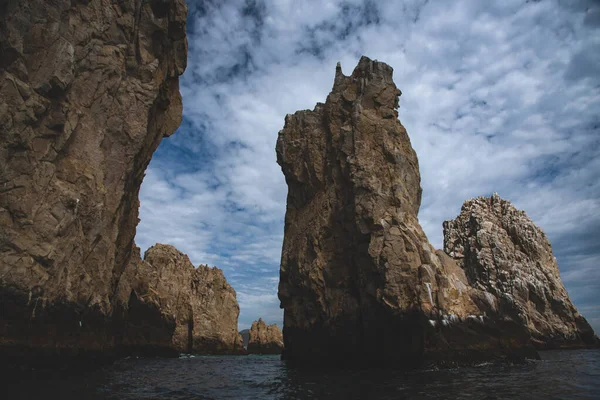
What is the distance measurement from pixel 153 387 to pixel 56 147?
1226 centimetres

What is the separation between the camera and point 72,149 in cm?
1936

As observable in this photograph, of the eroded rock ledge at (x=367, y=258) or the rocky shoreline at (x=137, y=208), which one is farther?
the eroded rock ledge at (x=367, y=258)

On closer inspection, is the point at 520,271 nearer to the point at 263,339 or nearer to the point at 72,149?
the point at 72,149

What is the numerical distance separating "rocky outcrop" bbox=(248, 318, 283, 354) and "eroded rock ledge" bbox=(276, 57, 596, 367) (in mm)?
51111

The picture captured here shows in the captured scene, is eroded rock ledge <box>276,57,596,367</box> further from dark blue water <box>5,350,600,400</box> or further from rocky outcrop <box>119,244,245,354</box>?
rocky outcrop <box>119,244,245,354</box>

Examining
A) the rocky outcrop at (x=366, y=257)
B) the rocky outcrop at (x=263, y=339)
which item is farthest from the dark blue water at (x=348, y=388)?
the rocky outcrop at (x=263, y=339)

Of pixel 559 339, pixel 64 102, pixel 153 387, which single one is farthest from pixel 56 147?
pixel 559 339

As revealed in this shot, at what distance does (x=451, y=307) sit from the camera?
2506 centimetres

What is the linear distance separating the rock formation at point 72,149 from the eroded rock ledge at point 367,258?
1620cm

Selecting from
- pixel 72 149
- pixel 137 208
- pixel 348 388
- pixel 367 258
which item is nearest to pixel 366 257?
pixel 367 258

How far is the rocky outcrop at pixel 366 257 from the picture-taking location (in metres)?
25.1

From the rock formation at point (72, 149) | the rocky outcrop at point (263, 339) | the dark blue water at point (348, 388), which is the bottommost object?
the dark blue water at point (348, 388)

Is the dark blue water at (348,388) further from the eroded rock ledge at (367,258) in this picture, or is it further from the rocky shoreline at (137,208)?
the eroded rock ledge at (367,258)

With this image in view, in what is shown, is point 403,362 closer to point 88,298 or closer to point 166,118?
point 88,298
